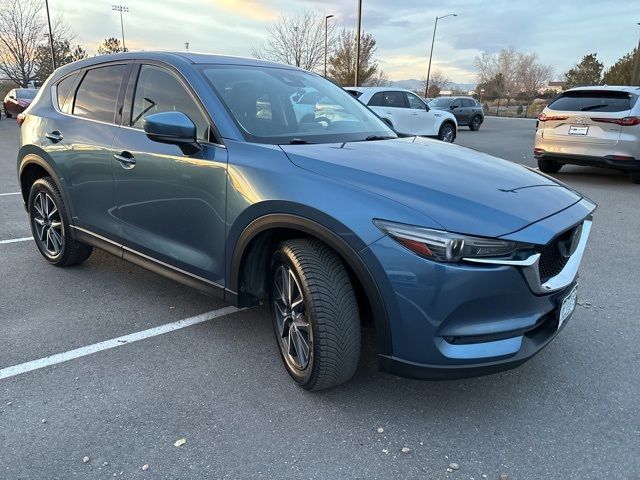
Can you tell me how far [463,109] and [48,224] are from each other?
21916 millimetres

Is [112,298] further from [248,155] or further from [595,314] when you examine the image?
[595,314]

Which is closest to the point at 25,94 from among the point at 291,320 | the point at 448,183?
the point at 291,320

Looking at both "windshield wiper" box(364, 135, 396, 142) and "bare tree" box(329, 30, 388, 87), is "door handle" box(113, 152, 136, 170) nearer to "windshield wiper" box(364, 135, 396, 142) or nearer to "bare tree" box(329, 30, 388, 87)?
"windshield wiper" box(364, 135, 396, 142)

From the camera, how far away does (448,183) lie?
96.8 inches

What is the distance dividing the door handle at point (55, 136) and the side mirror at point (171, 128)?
162 centimetres

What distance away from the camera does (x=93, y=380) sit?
2.86 meters

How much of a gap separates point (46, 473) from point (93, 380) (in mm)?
725

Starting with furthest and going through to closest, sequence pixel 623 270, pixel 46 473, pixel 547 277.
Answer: pixel 623 270 → pixel 547 277 → pixel 46 473

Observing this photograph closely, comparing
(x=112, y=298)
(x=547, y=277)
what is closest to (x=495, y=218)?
(x=547, y=277)

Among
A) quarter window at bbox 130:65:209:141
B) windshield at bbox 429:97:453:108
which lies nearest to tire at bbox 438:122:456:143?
windshield at bbox 429:97:453:108

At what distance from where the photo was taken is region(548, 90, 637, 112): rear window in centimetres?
845

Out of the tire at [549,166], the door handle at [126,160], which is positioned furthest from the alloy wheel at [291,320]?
the tire at [549,166]

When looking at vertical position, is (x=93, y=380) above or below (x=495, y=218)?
below

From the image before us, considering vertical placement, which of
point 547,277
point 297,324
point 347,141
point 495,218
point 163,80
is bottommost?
point 297,324
